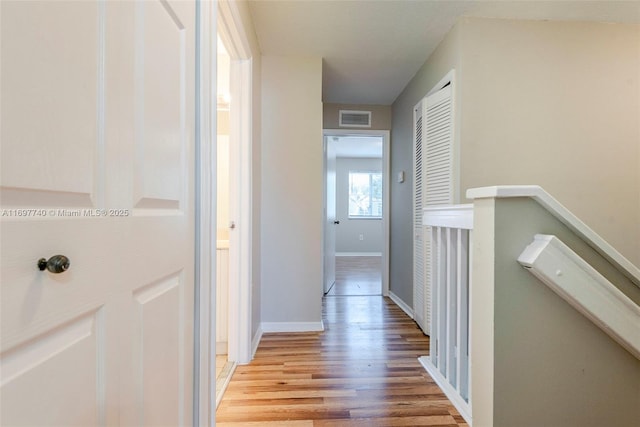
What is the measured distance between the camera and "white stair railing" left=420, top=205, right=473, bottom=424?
64.1 inches

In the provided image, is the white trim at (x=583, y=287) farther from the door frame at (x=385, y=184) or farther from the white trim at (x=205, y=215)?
the door frame at (x=385, y=184)

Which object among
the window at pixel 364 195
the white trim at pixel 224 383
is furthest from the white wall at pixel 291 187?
the window at pixel 364 195

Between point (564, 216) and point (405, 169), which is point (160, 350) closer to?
point (564, 216)

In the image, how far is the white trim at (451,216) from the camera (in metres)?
1.51

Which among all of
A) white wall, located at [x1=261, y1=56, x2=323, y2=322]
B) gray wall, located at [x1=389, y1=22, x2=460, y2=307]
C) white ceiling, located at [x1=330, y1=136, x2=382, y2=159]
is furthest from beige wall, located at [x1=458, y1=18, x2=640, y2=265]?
white ceiling, located at [x1=330, y1=136, x2=382, y2=159]

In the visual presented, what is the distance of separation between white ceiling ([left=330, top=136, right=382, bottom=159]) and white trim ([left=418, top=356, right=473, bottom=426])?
417cm

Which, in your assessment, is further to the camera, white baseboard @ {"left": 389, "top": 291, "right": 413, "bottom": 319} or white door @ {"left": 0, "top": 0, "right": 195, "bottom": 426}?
white baseboard @ {"left": 389, "top": 291, "right": 413, "bottom": 319}

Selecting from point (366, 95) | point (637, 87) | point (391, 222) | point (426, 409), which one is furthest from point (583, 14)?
point (426, 409)

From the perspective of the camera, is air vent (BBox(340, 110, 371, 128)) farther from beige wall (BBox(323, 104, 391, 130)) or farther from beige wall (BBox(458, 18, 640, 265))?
beige wall (BBox(458, 18, 640, 265))

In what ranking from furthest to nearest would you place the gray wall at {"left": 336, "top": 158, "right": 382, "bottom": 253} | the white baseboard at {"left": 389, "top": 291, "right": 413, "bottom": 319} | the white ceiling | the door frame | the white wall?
the gray wall at {"left": 336, "top": 158, "right": 382, "bottom": 253}, the white ceiling, the door frame, the white baseboard at {"left": 389, "top": 291, "right": 413, "bottom": 319}, the white wall

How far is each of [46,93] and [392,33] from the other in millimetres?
2436

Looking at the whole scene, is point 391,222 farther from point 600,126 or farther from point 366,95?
point 600,126

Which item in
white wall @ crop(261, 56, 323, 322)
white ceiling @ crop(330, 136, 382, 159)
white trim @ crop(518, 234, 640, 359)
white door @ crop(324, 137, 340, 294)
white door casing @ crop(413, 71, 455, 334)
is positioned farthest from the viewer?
white ceiling @ crop(330, 136, 382, 159)

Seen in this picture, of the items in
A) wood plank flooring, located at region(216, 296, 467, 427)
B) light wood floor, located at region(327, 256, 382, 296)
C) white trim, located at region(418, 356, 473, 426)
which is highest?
white trim, located at region(418, 356, 473, 426)
